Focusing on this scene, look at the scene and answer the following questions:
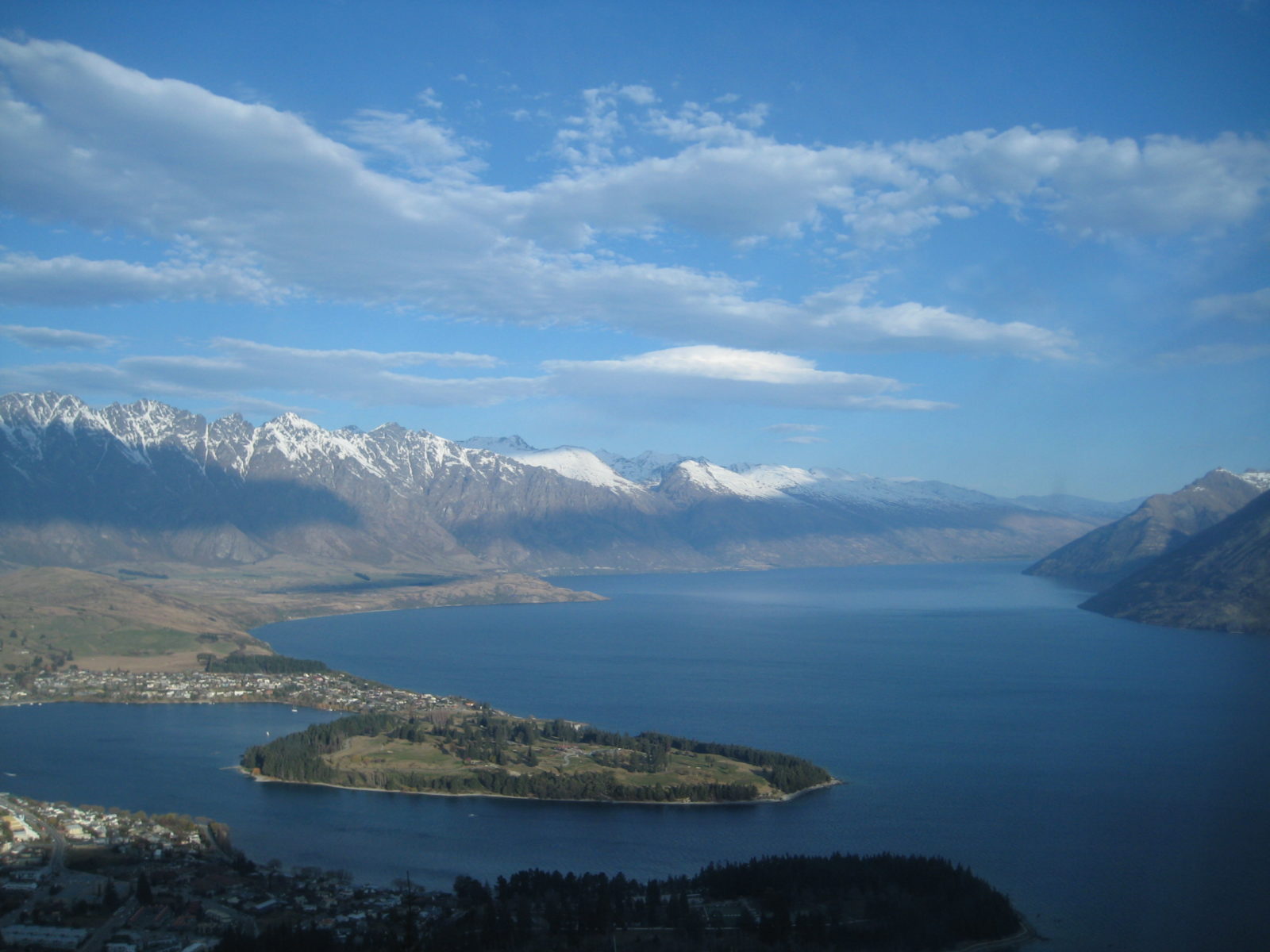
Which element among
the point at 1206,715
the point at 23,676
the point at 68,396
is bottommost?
the point at 23,676

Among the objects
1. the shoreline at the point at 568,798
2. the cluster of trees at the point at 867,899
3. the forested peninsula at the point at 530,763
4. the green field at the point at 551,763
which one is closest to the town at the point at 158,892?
the shoreline at the point at 568,798

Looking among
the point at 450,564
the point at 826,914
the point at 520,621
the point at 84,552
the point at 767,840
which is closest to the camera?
the point at 826,914

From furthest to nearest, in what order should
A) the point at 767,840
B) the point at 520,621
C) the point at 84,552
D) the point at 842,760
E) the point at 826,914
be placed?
1. the point at 84,552
2. the point at 520,621
3. the point at 842,760
4. the point at 767,840
5. the point at 826,914

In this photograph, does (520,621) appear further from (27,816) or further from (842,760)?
(27,816)

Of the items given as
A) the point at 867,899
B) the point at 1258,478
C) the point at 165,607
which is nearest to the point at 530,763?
the point at 867,899

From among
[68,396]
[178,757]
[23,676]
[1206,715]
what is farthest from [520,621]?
[68,396]

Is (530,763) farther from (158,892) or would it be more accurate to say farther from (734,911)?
(734,911)

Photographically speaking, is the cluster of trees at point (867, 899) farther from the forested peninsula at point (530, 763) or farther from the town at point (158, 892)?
the forested peninsula at point (530, 763)

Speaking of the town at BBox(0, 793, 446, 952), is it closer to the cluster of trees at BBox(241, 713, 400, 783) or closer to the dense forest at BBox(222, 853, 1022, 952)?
the dense forest at BBox(222, 853, 1022, 952)
